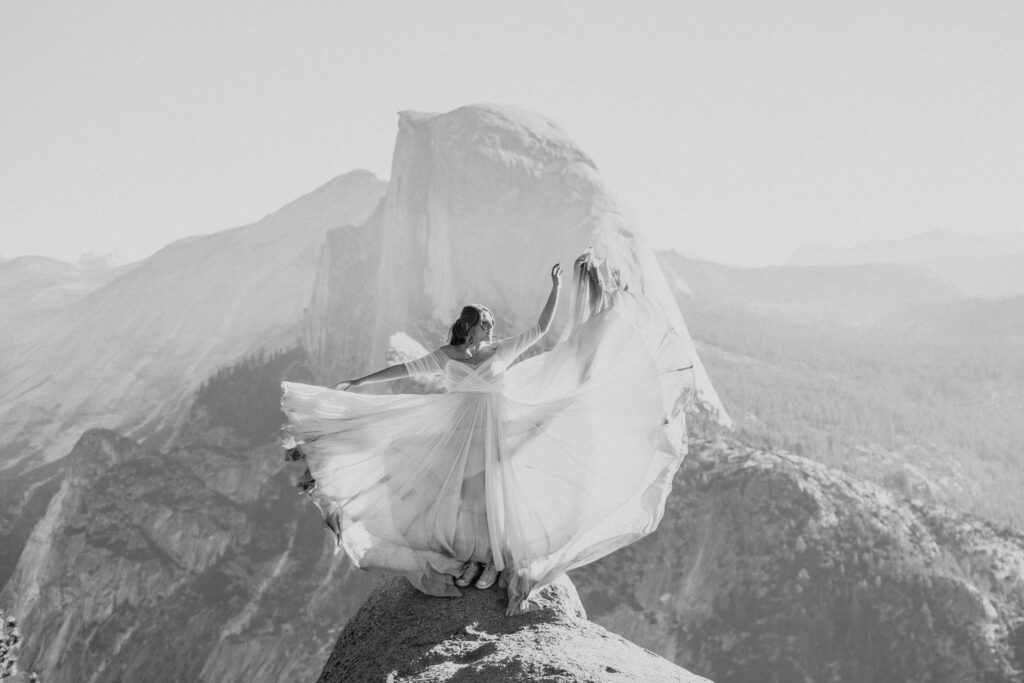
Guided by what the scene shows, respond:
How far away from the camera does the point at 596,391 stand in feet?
24.8

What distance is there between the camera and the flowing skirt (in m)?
7.21

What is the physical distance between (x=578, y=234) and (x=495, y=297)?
8264mm

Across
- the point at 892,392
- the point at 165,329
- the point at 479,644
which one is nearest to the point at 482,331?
the point at 479,644

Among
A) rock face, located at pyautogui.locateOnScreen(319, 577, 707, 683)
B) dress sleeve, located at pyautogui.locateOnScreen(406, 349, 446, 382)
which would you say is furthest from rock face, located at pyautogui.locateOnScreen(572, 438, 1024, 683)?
dress sleeve, located at pyautogui.locateOnScreen(406, 349, 446, 382)

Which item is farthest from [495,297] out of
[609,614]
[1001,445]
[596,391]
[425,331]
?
[596,391]

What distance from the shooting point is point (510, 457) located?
7281 mm

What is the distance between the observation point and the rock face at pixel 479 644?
6.03 meters

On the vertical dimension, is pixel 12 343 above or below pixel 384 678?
below

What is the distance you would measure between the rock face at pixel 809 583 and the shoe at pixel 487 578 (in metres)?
36.1

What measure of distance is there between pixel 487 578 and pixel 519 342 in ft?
5.58

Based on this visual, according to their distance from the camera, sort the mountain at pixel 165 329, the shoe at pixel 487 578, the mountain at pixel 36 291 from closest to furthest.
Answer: the shoe at pixel 487 578 < the mountain at pixel 165 329 < the mountain at pixel 36 291

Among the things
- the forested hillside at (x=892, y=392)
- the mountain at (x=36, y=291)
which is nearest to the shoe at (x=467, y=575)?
the forested hillside at (x=892, y=392)

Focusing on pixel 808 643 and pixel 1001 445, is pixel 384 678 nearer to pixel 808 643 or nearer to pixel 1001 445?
pixel 808 643

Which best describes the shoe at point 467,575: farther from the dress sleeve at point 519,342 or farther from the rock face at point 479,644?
the dress sleeve at point 519,342
